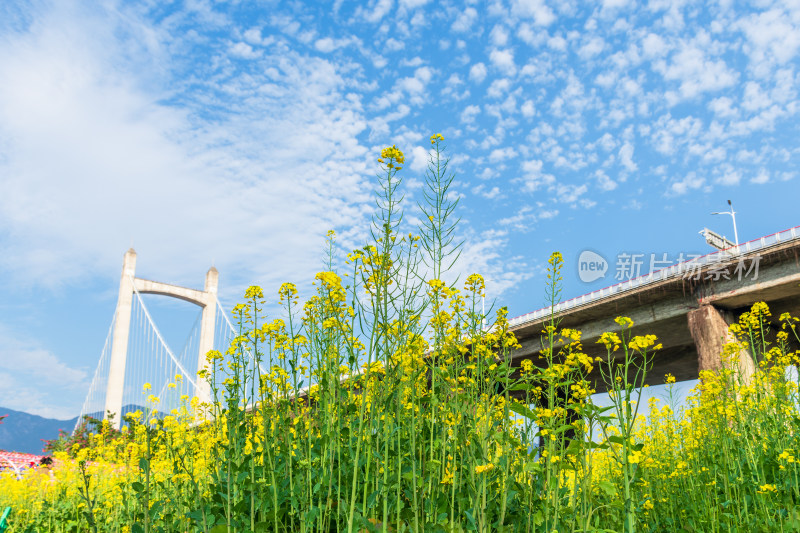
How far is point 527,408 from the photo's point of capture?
2.60m

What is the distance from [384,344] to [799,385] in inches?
172

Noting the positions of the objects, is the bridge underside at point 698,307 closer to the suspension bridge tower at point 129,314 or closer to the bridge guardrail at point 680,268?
the bridge guardrail at point 680,268

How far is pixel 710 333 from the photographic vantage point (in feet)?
42.8

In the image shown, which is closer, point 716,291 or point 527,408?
point 527,408

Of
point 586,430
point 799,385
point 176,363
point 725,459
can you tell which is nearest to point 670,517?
point 725,459

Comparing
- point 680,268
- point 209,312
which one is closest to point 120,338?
point 209,312

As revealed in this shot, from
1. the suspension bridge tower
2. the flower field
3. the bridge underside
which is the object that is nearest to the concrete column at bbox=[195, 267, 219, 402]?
the suspension bridge tower

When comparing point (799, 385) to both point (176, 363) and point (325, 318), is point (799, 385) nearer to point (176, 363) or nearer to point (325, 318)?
point (325, 318)

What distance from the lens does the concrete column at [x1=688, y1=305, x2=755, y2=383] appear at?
12.6 meters

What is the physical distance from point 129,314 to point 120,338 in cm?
217

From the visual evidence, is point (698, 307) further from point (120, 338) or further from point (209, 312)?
point (209, 312)

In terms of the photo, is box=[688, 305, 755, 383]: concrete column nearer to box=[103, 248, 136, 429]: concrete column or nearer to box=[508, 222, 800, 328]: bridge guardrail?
box=[508, 222, 800, 328]: bridge guardrail

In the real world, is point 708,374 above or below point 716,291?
below

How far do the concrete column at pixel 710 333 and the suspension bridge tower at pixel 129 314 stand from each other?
64.8 ft
